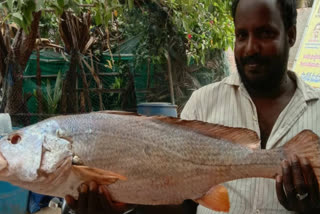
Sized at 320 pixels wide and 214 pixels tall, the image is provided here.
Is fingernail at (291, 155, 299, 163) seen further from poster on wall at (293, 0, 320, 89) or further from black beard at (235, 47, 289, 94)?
poster on wall at (293, 0, 320, 89)

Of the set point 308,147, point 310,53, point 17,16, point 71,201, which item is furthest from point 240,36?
point 310,53

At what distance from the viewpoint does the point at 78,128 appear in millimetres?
1772

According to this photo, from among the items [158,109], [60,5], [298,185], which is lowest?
[158,109]

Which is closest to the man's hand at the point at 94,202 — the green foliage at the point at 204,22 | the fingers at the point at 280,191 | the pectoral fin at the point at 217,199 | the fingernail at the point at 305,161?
the pectoral fin at the point at 217,199

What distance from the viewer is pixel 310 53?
4.79m

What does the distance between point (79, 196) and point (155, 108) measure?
409 centimetres

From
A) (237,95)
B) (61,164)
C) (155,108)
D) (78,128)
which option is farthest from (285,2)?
(155,108)

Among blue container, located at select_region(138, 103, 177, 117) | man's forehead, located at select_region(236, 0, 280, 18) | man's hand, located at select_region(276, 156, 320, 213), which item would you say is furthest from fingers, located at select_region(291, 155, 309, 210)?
→ blue container, located at select_region(138, 103, 177, 117)

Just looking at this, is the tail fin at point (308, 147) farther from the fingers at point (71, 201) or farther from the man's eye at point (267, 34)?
the fingers at point (71, 201)

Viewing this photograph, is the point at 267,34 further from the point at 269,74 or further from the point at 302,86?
the point at 302,86

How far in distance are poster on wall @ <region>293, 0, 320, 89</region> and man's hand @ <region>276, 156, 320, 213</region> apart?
3066 millimetres

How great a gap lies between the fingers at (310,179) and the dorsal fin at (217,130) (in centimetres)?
25

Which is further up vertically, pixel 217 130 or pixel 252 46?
pixel 252 46

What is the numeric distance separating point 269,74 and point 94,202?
1391 mm
